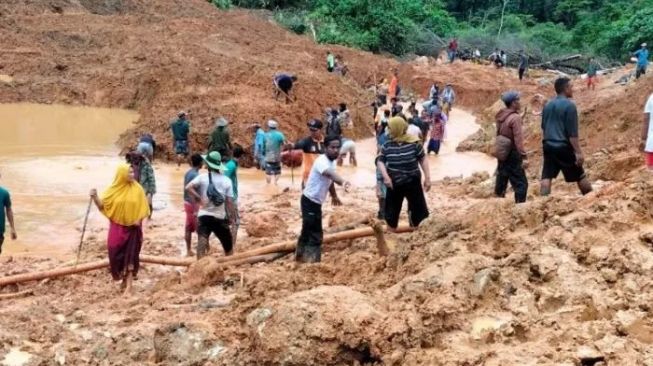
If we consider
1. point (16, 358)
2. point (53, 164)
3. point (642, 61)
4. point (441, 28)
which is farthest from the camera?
point (441, 28)

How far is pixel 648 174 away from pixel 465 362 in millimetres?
3207

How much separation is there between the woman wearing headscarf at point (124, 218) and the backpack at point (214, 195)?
25.9 inches

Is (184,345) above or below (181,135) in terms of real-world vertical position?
above

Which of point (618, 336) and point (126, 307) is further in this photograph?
point (126, 307)

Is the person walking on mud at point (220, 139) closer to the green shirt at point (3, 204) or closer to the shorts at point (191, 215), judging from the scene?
the shorts at point (191, 215)

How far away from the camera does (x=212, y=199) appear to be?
26.4 ft

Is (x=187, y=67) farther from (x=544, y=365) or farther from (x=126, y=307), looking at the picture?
(x=544, y=365)

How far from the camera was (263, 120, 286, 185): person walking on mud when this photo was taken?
1344 cm

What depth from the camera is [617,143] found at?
1404 cm

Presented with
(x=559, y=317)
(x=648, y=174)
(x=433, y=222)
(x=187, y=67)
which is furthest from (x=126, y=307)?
(x=187, y=67)


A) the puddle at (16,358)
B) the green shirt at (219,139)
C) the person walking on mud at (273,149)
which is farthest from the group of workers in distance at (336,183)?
the green shirt at (219,139)

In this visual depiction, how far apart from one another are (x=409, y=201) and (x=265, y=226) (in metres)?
3.06

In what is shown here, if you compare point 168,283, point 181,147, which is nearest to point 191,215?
point 168,283

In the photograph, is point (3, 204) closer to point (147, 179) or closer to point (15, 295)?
point (15, 295)
